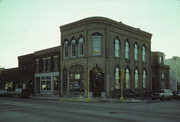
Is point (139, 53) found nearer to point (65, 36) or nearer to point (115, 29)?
point (115, 29)

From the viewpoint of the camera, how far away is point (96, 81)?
3177 centimetres

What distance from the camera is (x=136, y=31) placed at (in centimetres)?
3847

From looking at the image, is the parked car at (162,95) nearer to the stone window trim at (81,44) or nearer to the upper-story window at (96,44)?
the upper-story window at (96,44)

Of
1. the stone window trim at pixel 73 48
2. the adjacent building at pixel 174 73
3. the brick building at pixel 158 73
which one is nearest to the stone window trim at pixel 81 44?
the stone window trim at pixel 73 48

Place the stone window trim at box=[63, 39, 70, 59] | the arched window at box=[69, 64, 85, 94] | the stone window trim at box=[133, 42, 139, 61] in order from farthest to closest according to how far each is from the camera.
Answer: the stone window trim at box=[133, 42, 139, 61], the stone window trim at box=[63, 39, 70, 59], the arched window at box=[69, 64, 85, 94]

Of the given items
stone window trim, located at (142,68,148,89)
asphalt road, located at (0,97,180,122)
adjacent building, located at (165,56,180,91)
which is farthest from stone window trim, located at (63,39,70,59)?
adjacent building, located at (165,56,180,91)

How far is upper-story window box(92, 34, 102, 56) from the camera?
3183 centimetres

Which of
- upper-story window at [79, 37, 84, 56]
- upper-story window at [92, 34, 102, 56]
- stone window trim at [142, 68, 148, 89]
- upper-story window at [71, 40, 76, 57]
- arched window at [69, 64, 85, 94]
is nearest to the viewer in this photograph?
upper-story window at [92, 34, 102, 56]

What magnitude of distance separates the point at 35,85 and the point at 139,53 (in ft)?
71.6

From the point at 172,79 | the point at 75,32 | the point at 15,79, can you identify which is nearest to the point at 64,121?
the point at 75,32

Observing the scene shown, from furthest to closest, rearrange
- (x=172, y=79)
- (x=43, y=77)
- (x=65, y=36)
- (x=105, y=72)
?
(x=172, y=79) → (x=43, y=77) → (x=65, y=36) → (x=105, y=72)

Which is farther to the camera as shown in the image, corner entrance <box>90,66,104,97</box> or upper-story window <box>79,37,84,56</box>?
upper-story window <box>79,37,84,56</box>

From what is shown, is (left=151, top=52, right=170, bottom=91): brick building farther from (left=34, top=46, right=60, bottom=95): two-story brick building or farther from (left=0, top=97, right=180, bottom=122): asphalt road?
(left=0, top=97, right=180, bottom=122): asphalt road

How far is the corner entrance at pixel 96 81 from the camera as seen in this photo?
31438mm
